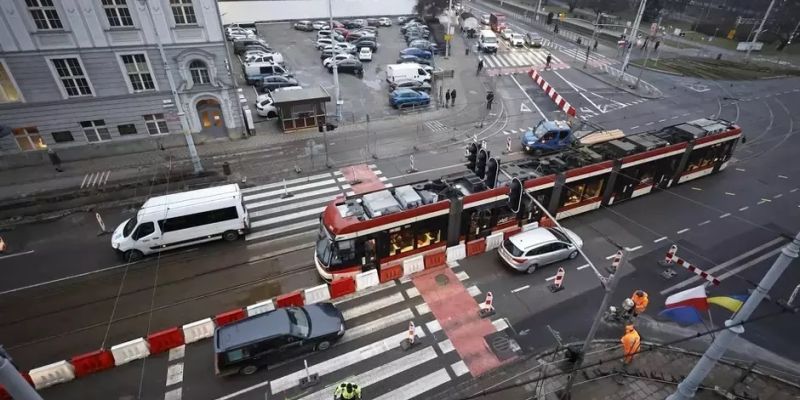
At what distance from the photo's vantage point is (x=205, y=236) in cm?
1948

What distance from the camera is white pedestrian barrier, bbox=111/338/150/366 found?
14161 millimetres

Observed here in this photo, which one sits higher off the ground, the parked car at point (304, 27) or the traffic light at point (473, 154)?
the traffic light at point (473, 154)

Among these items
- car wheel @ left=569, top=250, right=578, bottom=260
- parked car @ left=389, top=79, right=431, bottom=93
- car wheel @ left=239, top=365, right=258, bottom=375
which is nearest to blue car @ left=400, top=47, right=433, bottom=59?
parked car @ left=389, top=79, right=431, bottom=93

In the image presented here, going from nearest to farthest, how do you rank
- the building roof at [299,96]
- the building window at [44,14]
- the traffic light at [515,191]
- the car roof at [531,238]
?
the traffic light at [515,191]
the car roof at [531,238]
the building window at [44,14]
the building roof at [299,96]

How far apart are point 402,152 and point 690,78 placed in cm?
3839

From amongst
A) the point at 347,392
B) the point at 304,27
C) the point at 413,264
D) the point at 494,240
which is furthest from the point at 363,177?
the point at 304,27

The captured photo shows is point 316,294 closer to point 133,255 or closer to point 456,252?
point 456,252

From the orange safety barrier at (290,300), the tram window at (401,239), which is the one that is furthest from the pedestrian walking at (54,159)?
the tram window at (401,239)

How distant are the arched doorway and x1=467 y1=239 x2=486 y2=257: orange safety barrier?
21.1 metres

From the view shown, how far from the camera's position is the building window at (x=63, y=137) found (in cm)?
2666

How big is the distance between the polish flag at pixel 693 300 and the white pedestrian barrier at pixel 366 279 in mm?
10591

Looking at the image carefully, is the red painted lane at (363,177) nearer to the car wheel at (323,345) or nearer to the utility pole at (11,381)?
the car wheel at (323,345)

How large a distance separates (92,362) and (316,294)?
305 inches

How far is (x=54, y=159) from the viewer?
26.1 meters
